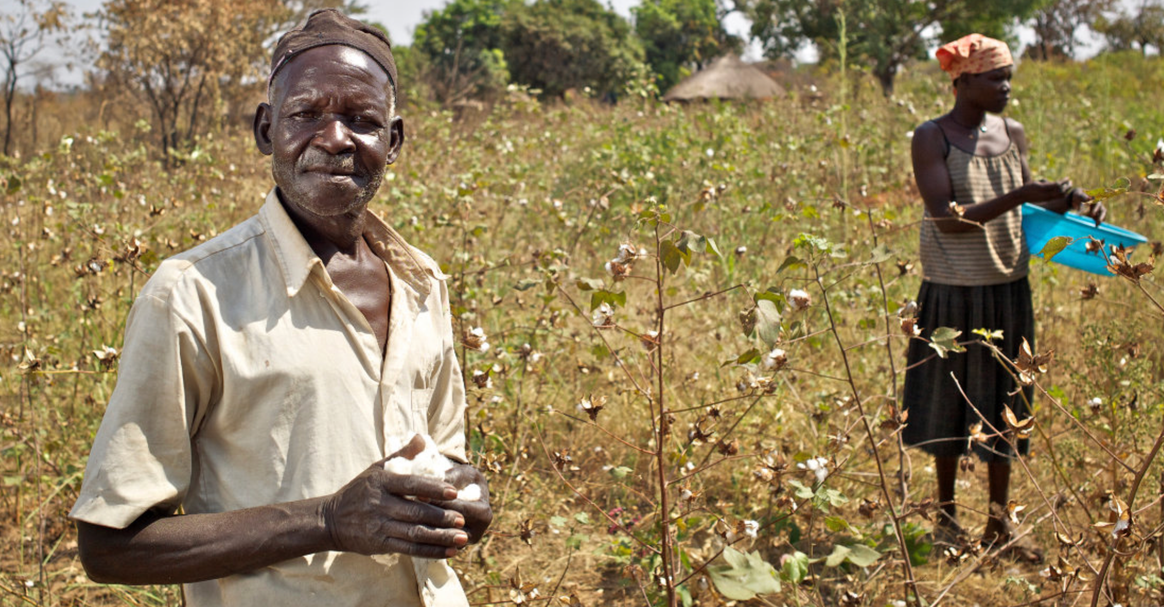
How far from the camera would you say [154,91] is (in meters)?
7.98

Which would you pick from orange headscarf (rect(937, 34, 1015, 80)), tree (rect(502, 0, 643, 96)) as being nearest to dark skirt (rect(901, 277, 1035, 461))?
orange headscarf (rect(937, 34, 1015, 80))

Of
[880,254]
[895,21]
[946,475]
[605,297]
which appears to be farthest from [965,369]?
[895,21]

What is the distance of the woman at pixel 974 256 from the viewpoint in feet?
9.10

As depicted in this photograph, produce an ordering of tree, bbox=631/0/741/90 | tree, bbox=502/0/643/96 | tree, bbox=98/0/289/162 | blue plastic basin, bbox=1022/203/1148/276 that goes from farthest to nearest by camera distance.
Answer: tree, bbox=631/0/741/90
tree, bbox=502/0/643/96
tree, bbox=98/0/289/162
blue plastic basin, bbox=1022/203/1148/276

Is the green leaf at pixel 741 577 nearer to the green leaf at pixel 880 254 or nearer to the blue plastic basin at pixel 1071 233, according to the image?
the green leaf at pixel 880 254

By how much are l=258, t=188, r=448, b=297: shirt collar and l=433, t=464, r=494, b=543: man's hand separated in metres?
0.30

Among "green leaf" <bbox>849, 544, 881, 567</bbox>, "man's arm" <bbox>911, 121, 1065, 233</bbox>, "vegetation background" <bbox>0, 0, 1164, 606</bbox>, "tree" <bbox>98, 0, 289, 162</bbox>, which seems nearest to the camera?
"vegetation background" <bbox>0, 0, 1164, 606</bbox>

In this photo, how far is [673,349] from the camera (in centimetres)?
297

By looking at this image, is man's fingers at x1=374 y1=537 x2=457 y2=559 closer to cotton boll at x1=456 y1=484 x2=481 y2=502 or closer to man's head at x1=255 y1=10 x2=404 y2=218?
cotton boll at x1=456 y1=484 x2=481 y2=502

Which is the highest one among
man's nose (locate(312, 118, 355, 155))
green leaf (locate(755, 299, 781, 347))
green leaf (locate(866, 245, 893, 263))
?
man's nose (locate(312, 118, 355, 155))

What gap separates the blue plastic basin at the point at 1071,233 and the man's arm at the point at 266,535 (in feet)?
6.51

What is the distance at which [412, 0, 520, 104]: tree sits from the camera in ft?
54.4

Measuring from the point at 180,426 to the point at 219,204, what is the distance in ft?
13.3

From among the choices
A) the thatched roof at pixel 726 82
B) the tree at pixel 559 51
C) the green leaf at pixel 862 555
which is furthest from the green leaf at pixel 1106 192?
the tree at pixel 559 51
